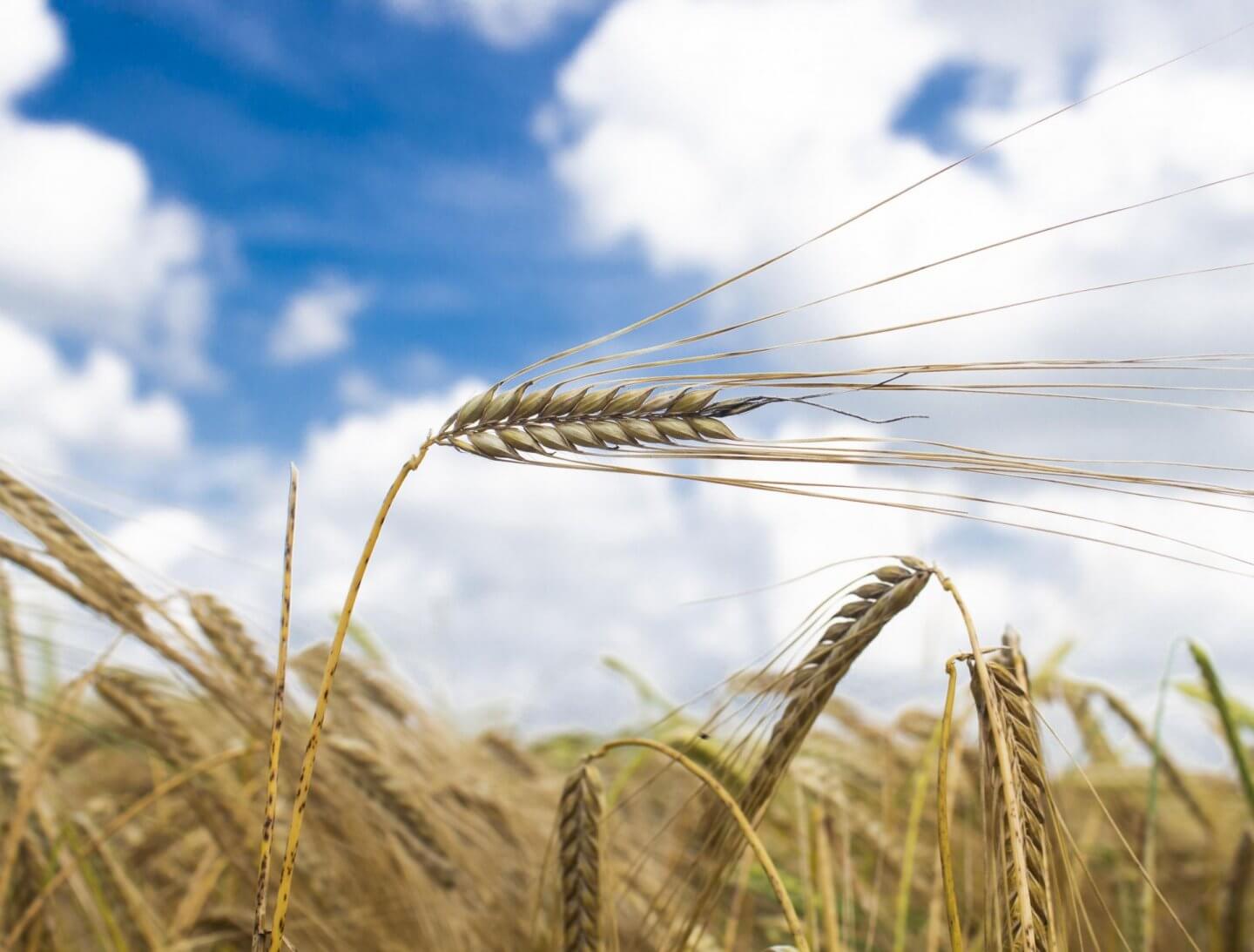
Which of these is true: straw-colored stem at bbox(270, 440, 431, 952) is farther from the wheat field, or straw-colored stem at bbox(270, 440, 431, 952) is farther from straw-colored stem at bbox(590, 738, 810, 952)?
straw-colored stem at bbox(590, 738, 810, 952)

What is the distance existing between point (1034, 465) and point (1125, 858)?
215cm

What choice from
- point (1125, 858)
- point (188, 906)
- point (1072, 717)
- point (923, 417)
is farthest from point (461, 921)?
point (1072, 717)

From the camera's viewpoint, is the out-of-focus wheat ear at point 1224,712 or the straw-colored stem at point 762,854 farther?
the out-of-focus wheat ear at point 1224,712

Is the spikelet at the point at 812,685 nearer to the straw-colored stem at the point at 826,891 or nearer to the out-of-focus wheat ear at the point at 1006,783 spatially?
the out-of-focus wheat ear at the point at 1006,783

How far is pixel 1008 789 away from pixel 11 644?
2.22 metres

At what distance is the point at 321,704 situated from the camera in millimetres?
896

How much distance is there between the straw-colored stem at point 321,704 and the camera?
2.77 ft

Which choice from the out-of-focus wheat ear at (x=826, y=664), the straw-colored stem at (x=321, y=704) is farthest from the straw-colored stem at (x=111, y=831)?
the out-of-focus wheat ear at (x=826, y=664)

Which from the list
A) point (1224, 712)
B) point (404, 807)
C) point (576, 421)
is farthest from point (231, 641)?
point (1224, 712)

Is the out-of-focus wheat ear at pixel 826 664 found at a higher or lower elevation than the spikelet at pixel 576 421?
lower

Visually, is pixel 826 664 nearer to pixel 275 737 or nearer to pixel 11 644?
pixel 275 737

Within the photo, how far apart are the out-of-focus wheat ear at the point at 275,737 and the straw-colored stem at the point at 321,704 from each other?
13 millimetres

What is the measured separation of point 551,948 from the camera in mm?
1249

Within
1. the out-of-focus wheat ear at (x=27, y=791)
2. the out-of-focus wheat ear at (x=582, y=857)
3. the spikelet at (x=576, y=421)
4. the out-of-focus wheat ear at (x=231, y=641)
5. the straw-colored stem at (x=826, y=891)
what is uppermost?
the spikelet at (x=576, y=421)
